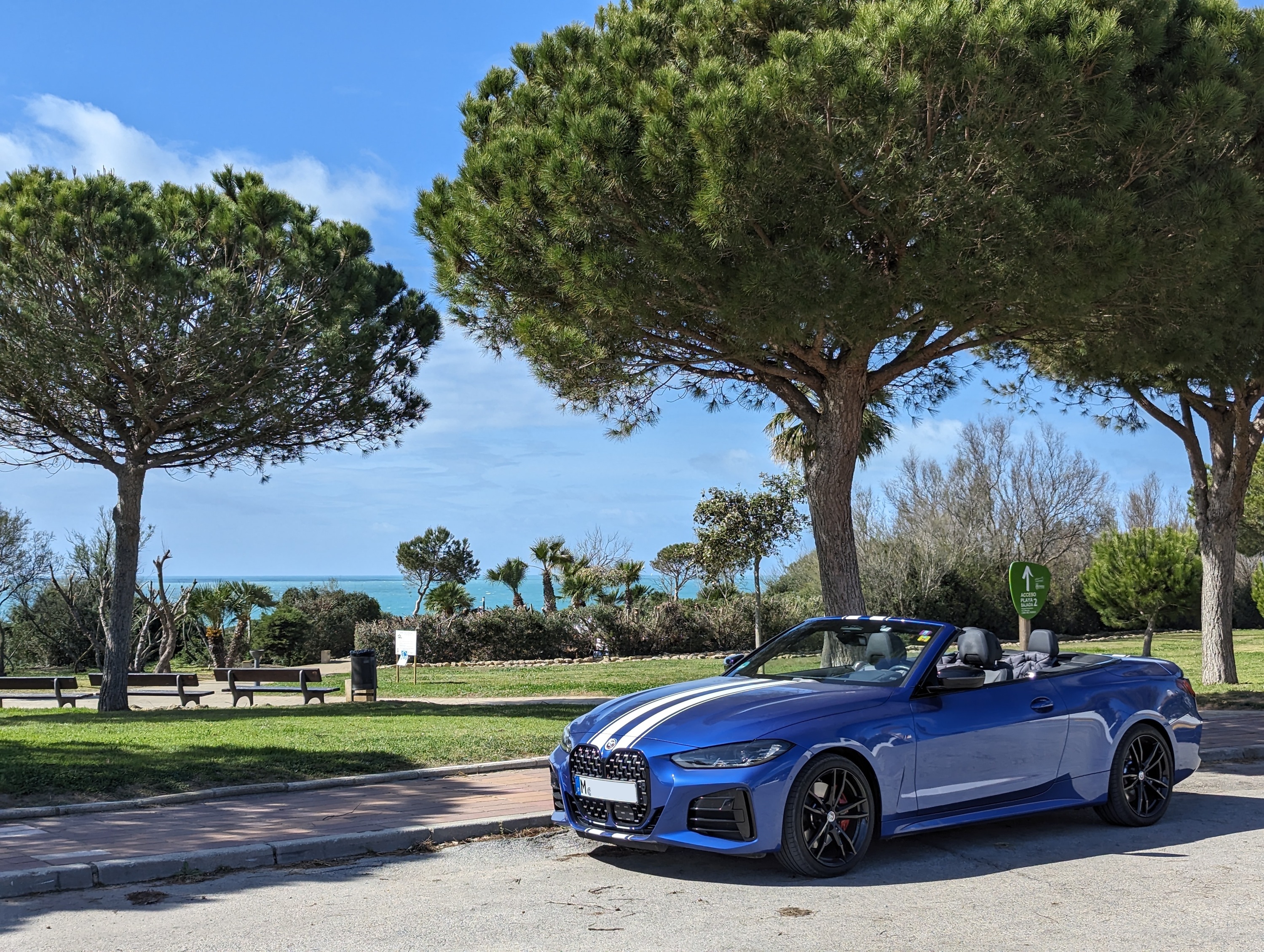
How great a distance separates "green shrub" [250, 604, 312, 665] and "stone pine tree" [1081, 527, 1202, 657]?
21.7 metres

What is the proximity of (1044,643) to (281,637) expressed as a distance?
2778 cm

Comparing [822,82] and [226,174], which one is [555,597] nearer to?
[226,174]

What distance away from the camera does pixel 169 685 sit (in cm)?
2083

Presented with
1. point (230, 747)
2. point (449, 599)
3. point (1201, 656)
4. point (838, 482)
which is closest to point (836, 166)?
point (838, 482)

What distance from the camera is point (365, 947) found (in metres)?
4.90

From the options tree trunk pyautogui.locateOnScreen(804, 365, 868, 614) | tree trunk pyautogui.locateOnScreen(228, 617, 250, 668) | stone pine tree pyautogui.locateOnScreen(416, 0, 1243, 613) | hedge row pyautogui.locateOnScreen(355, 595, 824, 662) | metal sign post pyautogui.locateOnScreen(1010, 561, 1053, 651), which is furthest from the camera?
hedge row pyautogui.locateOnScreen(355, 595, 824, 662)

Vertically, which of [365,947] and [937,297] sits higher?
[937,297]

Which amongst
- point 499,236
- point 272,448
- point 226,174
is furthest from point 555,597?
point 499,236

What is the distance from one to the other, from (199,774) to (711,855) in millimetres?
4653

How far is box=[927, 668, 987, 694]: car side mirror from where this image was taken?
6.61 meters

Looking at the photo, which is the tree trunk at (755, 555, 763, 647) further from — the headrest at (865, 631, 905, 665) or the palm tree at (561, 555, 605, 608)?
the headrest at (865, 631, 905, 665)

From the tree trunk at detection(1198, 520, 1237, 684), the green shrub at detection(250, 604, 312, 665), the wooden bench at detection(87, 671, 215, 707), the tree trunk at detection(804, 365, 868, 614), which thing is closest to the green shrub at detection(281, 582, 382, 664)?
the green shrub at detection(250, 604, 312, 665)

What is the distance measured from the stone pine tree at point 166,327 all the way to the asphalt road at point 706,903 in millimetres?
12323

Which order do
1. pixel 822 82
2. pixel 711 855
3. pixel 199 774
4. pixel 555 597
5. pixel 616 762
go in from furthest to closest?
pixel 555 597 → pixel 822 82 → pixel 199 774 → pixel 711 855 → pixel 616 762
